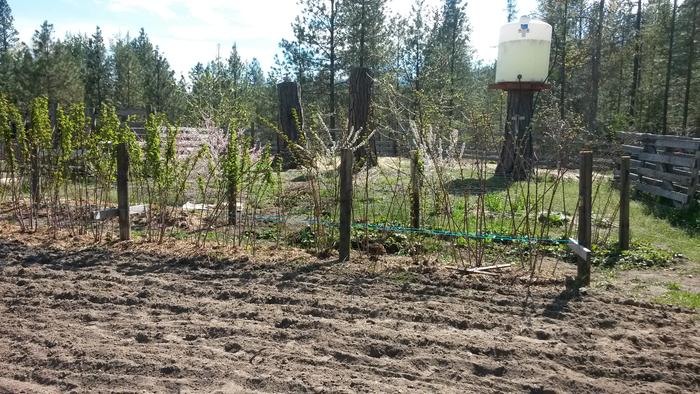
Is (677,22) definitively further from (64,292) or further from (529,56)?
(64,292)

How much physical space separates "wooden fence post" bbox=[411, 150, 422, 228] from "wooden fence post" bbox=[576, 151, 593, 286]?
174 cm

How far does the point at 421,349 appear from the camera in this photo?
3211 mm

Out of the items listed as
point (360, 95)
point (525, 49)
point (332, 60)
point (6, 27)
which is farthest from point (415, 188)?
point (6, 27)

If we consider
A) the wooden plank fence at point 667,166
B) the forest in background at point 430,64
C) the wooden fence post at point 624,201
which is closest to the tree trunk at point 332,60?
the forest in background at point 430,64

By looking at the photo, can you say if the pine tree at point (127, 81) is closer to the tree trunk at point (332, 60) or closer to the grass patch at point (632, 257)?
the tree trunk at point (332, 60)

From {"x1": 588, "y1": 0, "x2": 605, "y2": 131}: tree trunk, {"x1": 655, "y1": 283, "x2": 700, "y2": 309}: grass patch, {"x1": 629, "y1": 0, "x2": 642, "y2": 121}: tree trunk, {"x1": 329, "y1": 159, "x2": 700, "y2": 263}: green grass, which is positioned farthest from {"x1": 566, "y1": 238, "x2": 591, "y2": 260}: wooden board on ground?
{"x1": 629, "y1": 0, "x2": 642, "y2": 121}: tree trunk

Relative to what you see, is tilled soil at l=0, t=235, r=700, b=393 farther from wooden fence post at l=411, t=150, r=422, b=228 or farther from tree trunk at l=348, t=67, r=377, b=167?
tree trunk at l=348, t=67, r=377, b=167

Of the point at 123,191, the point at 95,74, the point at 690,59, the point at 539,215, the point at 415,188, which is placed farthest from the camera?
the point at 95,74

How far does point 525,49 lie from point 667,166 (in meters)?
3.57

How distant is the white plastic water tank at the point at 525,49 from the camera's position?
1102 cm

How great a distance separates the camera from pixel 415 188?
6172 mm

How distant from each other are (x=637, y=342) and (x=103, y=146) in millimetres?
5750

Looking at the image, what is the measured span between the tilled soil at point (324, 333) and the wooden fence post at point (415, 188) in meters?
1.54

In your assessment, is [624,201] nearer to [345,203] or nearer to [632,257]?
[632,257]
